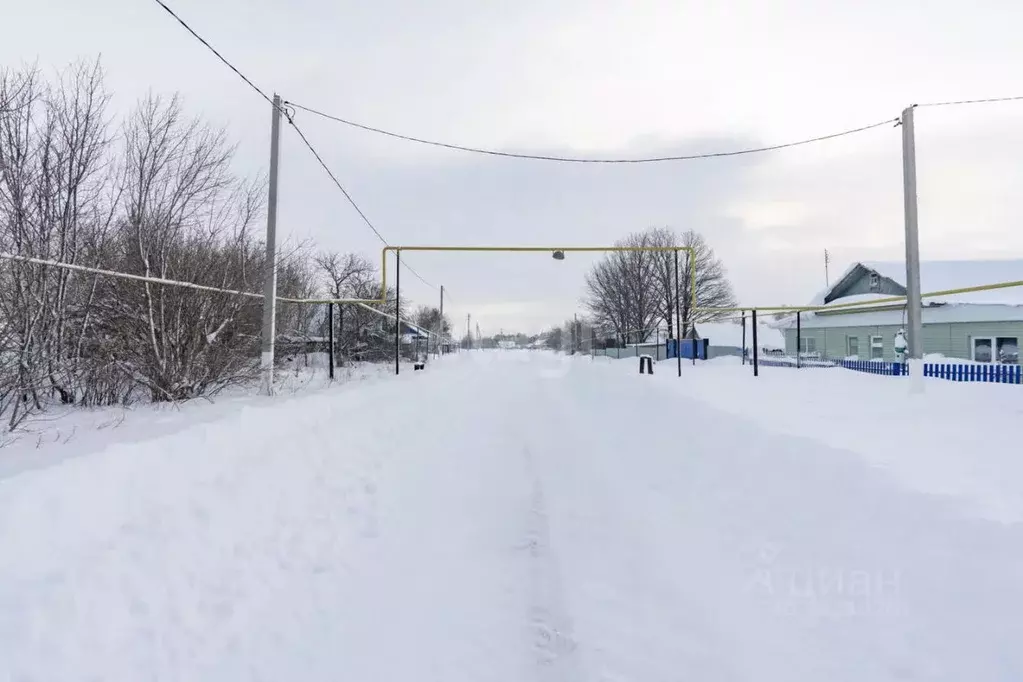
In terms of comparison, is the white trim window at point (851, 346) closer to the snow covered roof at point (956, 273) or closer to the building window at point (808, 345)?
the building window at point (808, 345)

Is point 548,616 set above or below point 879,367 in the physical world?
below

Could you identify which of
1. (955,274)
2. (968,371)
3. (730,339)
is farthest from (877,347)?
(730,339)

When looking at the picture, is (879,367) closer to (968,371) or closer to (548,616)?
(968,371)

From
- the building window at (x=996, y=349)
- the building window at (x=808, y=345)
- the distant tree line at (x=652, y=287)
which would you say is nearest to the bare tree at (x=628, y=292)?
the distant tree line at (x=652, y=287)

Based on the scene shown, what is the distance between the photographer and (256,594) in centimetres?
327

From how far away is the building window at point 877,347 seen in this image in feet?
93.5

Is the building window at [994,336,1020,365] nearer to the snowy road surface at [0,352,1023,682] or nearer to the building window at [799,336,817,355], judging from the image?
the building window at [799,336,817,355]

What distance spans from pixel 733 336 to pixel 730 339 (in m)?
0.64

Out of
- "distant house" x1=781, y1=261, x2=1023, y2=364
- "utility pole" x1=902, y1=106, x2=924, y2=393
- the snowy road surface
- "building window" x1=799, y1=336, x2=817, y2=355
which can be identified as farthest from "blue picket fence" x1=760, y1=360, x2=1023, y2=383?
the snowy road surface

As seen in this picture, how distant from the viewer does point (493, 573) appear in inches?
141

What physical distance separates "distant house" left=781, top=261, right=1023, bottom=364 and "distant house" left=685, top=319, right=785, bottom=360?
1054 centimetres

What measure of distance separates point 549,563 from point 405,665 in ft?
4.59

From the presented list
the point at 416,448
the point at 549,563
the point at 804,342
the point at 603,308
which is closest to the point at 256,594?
the point at 549,563

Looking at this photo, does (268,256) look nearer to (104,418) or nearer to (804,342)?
(104,418)
